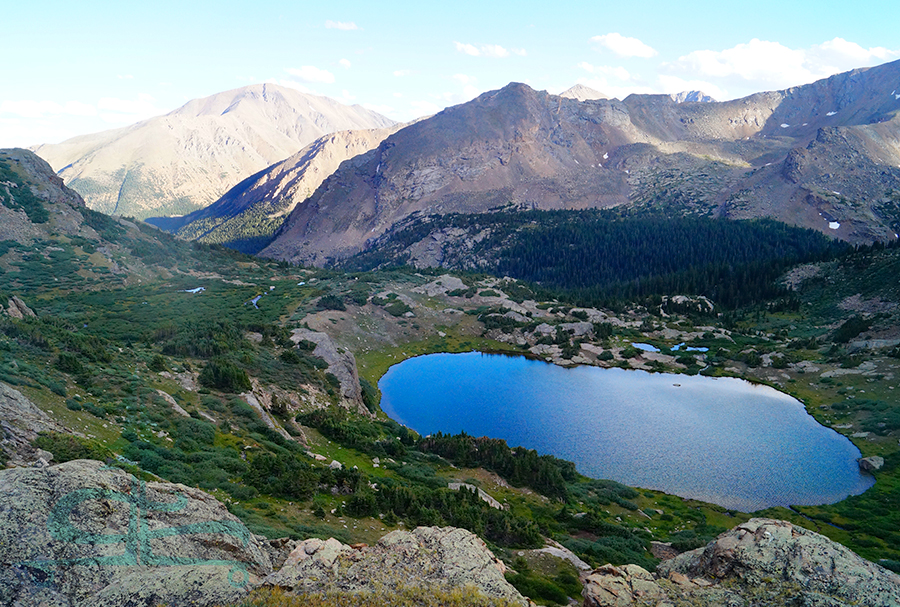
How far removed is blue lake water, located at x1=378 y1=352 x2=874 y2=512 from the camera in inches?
1560

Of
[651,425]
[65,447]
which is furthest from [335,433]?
[651,425]

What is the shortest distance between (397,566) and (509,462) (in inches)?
990

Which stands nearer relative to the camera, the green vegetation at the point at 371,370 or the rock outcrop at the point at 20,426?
the rock outcrop at the point at 20,426

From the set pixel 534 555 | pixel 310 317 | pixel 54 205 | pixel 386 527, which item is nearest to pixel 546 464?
pixel 534 555

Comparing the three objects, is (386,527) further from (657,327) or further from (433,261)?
(433,261)

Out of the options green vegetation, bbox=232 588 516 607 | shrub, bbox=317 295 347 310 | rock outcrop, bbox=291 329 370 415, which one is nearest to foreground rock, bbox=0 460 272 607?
green vegetation, bbox=232 588 516 607

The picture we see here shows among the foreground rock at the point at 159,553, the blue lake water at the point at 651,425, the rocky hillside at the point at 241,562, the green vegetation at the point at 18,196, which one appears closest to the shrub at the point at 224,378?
the rocky hillside at the point at 241,562

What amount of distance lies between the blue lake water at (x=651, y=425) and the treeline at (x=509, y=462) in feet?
21.3

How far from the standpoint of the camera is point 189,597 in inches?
410

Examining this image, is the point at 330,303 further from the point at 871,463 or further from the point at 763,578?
the point at 763,578

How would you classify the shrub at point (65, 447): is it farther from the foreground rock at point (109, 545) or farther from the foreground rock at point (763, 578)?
the foreground rock at point (763, 578)

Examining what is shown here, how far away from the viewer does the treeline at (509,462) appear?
35.0 metres

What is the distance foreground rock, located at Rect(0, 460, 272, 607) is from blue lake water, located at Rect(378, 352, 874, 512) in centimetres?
3491

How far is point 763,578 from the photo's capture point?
13469 mm
